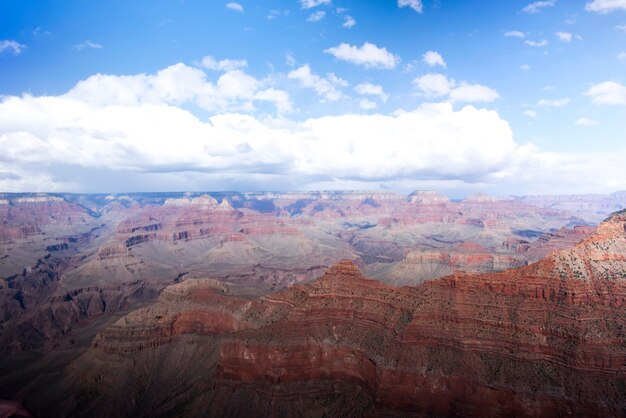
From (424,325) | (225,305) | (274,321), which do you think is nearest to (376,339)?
(424,325)

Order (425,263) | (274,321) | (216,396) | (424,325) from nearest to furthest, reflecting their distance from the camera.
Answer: (424,325) → (216,396) → (274,321) → (425,263)

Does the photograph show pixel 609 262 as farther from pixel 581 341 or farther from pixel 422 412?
pixel 422 412

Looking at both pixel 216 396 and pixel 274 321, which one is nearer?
pixel 216 396

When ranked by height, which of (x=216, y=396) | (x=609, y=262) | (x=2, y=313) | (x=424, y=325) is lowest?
(x=2, y=313)

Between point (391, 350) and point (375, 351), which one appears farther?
point (375, 351)

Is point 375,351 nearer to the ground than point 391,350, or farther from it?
nearer to the ground

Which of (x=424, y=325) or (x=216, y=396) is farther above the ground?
(x=424, y=325)

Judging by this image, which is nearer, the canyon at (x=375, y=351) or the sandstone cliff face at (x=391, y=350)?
the sandstone cliff face at (x=391, y=350)

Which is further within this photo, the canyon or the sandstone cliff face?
the canyon
